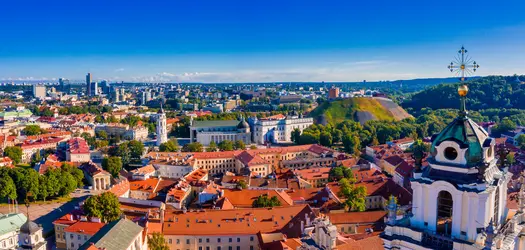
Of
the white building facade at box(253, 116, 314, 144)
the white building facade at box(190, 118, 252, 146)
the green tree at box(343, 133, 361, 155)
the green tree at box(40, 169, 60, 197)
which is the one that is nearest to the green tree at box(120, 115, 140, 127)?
the white building facade at box(190, 118, 252, 146)

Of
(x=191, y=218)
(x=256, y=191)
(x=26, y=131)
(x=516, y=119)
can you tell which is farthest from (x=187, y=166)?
(x=516, y=119)

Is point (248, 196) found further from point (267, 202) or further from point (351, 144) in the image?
point (351, 144)

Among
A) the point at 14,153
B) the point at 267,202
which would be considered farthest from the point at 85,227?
the point at 14,153

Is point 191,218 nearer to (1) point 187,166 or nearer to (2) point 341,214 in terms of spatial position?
(2) point 341,214

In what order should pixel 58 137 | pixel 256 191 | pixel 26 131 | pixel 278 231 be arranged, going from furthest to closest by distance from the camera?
pixel 26 131
pixel 58 137
pixel 256 191
pixel 278 231

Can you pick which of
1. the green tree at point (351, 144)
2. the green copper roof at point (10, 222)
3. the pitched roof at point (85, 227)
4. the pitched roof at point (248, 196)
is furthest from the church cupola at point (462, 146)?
the green tree at point (351, 144)

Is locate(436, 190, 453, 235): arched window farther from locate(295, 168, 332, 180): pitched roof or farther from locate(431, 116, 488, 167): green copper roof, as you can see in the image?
locate(295, 168, 332, 180): pitched roof
